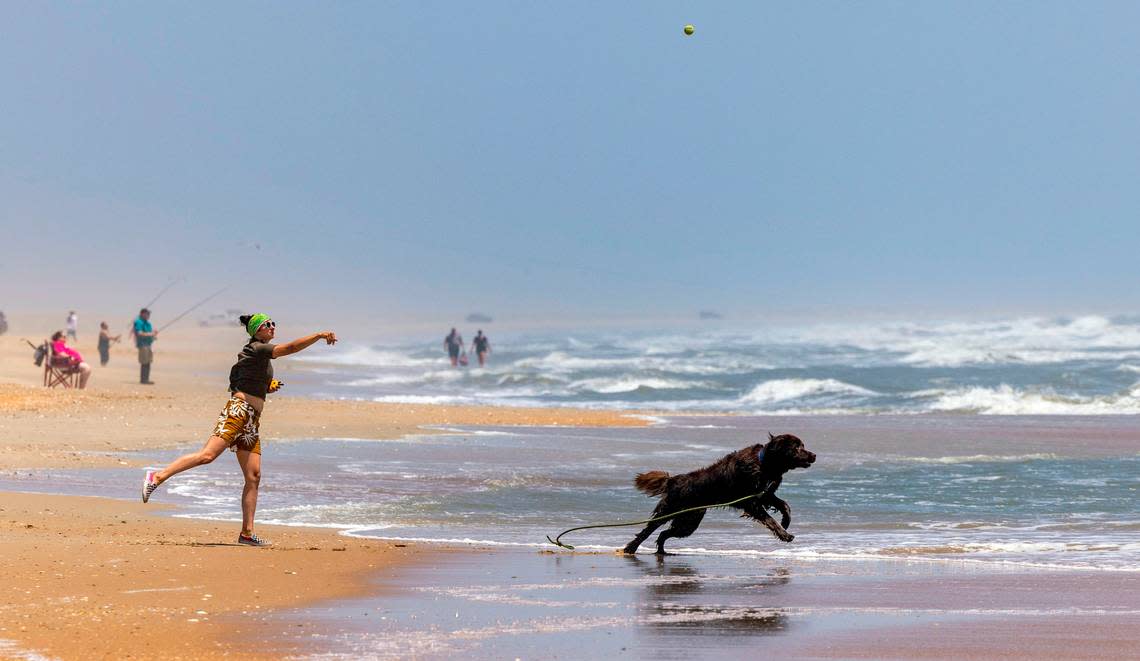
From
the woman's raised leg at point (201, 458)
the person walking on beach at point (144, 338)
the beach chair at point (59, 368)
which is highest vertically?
the person walking on beach at point (144, 338)

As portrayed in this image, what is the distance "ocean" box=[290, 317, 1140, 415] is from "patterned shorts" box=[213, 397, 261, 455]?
1946 centimetres

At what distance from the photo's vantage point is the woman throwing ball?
366 inches

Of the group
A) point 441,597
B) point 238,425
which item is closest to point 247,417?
point 238,425

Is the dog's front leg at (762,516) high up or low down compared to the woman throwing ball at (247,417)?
down

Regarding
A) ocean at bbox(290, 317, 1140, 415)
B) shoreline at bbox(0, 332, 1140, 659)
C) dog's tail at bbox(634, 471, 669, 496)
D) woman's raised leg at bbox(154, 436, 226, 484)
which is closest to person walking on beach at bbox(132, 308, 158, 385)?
ocean at bbox(290, 317, 1140, 415)

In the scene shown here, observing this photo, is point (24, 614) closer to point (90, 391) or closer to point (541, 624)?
point (541, 624)

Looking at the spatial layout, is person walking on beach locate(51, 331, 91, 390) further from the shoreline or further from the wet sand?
the wet sand

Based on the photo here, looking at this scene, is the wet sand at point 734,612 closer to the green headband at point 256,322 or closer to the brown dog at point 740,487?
the brown dog at point 740,487

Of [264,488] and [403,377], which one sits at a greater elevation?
[403,377]

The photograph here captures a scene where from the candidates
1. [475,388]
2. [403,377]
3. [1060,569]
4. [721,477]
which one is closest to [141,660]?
[721,477]

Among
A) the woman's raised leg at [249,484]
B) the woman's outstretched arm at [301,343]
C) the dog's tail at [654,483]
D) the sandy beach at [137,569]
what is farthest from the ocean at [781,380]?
the woman's outstretched arm at [301,343]

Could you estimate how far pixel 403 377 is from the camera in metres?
44.5

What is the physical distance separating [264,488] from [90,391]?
Answer: 13258 mm

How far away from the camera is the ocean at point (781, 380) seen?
1195 inches
